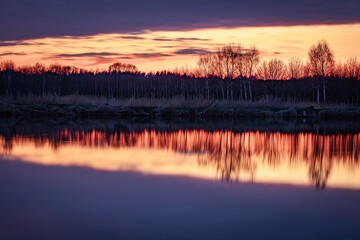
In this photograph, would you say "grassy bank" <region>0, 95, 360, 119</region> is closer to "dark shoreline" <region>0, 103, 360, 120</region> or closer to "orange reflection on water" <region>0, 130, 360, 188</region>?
"dark shoreline" <region>0, 103, 360, 120</region>

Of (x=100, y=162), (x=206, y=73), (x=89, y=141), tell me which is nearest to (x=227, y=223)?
(x=100, y=162)

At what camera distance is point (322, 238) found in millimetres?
4516

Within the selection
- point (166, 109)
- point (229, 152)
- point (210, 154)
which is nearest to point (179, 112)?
point (166, 109)

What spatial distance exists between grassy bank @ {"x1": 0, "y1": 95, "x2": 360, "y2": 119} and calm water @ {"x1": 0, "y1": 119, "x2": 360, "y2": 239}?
16257 mm

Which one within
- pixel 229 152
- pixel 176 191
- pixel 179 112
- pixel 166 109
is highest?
pixel 176 191

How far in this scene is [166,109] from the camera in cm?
2948

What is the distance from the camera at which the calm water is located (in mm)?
4750

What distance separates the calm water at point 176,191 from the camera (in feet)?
15.6

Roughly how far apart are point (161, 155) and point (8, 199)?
5.43 metres

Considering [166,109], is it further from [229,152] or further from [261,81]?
[261,81]

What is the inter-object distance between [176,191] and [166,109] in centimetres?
2294

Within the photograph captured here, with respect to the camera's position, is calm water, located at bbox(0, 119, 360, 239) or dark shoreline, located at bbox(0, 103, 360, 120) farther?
dark shoreline, located at bbox(0, 103, 360, 120)

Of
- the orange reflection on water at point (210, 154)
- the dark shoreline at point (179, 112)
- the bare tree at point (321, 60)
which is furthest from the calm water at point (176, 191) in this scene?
the bare tree at point (321, 60)

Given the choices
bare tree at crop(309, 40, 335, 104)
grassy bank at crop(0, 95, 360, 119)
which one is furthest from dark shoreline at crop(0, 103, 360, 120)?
bare tree at crop(309, 40, 335, 104)
